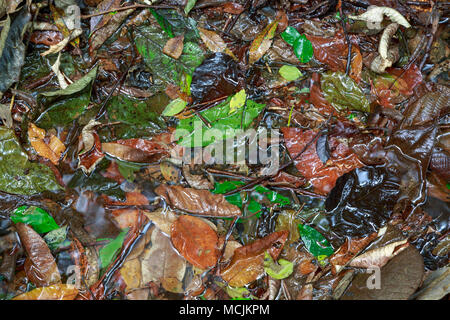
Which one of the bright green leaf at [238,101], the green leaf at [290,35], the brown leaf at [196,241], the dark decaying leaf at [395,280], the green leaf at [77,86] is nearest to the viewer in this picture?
the dark decaying leaf at [395,280]

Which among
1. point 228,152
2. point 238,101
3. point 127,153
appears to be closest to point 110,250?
point 127,153

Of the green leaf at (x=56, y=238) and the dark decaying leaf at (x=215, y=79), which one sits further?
the dark decaying leaf at (x=215, y=79)

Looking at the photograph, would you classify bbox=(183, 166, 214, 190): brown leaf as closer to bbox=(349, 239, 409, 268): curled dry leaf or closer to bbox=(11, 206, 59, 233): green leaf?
bbox=(11, 206, 59, 233): green leaf

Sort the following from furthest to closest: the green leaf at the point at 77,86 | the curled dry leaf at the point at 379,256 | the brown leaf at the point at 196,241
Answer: the green leaf at the point at 77,86 → the brown leaf at the point at 196,241 → the curled dry leaf at the point at 379,256

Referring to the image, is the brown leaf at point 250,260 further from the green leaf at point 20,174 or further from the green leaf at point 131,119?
the green leaf at point 20,174

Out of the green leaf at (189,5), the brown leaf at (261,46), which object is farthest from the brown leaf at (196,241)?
the green leaf at (189,5)
